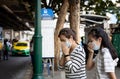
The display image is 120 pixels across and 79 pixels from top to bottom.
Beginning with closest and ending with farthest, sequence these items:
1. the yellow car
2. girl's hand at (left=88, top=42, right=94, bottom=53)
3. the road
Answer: girl's hand at (left=88, top=42, right=94, bottom=53), the road, the yellow car

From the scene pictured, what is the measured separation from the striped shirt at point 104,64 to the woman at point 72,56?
197 mm

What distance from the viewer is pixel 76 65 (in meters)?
5.28

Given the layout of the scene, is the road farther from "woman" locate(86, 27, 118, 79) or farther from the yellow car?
the yellow car

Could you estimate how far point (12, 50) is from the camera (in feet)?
147

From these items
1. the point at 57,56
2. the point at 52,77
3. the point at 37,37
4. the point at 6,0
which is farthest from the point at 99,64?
the point at 6,0

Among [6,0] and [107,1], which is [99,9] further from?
[6,0]

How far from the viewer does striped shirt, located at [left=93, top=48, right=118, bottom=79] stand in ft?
17.3

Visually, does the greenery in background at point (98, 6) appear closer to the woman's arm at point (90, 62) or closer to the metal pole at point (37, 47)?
the metal pole at point (37, 47)

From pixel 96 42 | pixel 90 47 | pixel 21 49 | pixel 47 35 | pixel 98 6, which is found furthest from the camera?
pixel 21 49

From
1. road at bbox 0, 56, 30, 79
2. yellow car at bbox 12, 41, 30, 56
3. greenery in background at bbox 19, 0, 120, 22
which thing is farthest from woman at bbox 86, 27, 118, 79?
yellow car at bbox 12, 41, 30, 56

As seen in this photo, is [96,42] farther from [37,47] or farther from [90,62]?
[37,47]

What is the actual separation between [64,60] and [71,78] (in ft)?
1.05

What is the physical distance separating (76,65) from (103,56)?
38cm

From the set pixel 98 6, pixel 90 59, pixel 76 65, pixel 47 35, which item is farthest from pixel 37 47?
pixel 98 6
